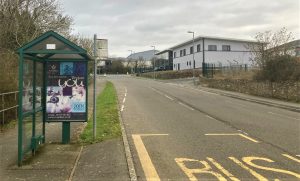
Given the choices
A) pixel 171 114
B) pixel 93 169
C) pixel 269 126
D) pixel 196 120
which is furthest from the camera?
pixel 171 114

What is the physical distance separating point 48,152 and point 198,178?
3.71 metres

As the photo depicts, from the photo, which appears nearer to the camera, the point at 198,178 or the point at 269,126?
the point at 198,178

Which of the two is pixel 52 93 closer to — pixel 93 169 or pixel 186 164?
pixel 93 169

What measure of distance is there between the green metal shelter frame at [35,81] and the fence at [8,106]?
149 inches

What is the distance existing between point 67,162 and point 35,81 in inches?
88.9

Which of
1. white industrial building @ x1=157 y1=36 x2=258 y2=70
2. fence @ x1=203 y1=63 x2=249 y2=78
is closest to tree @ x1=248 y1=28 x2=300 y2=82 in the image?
fence @ x1=203 y1=63 x2=249 y2=78

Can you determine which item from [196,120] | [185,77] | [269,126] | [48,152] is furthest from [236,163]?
[185,77]

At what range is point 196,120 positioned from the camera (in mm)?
16391

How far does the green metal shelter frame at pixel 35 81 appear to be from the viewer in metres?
8.48

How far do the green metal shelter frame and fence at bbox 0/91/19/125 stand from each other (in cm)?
378

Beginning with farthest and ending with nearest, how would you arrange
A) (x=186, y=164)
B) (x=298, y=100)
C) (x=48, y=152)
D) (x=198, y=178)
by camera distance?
(x=298, y=100) → (x=48, y=152) → (x=186, y=164) → (x=198, y=178)

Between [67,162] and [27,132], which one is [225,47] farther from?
[67,162]

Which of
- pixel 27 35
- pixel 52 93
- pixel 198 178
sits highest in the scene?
pixel 27 35

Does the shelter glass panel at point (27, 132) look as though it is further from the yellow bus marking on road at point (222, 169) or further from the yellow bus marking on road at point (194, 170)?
the yellow bus marking on road at point (222, 169)
